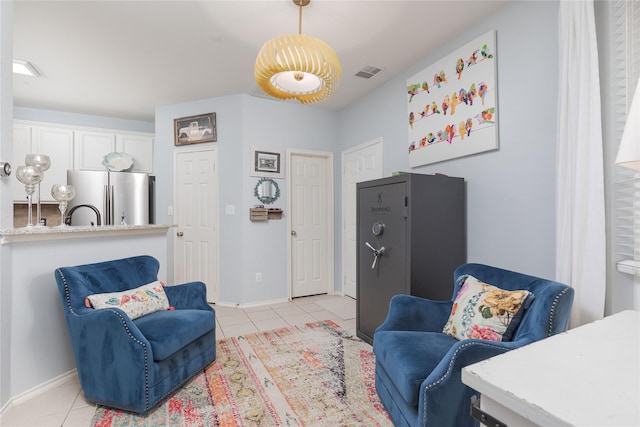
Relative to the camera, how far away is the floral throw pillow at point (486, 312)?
139 centimetres

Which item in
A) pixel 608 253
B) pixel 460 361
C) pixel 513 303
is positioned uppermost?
pixel 608 253

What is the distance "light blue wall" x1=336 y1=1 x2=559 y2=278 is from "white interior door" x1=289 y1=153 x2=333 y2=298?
6.59 ft

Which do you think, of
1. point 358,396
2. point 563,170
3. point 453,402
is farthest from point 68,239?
point 563,170

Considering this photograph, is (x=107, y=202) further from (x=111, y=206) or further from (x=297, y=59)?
(x=297, y=59)

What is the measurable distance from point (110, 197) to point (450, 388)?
14.2ft

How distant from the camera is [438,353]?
4.60ft

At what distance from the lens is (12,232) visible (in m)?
1.68

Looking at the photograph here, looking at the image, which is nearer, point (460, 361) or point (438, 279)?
point (460, 361)

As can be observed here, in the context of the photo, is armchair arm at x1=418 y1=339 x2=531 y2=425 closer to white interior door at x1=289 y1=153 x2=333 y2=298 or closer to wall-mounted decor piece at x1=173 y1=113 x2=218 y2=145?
white interior door at x1=289 y1=153 x2=333 y2=298

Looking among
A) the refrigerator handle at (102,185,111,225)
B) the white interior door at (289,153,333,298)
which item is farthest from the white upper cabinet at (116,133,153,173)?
the white interior door at (289,153,333,298)

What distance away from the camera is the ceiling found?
2139 mm

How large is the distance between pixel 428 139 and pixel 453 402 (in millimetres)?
2141

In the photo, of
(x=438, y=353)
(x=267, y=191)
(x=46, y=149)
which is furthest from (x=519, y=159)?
(x=46, y=149)

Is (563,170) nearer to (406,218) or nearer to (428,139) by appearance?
(406,218)
